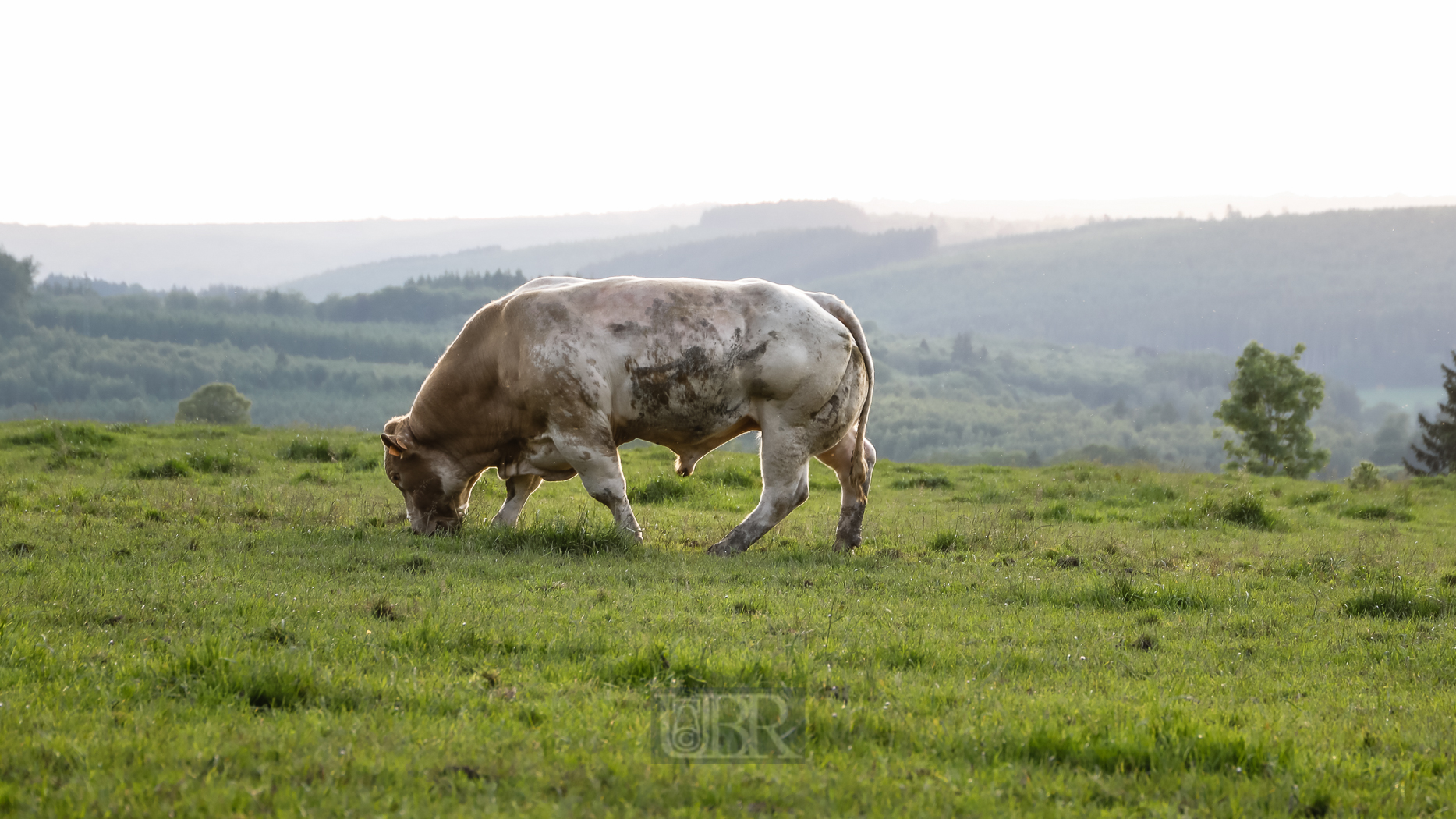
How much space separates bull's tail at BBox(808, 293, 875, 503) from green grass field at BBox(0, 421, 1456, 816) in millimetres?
691

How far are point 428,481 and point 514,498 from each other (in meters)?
0.87

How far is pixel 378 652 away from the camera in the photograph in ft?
16.6

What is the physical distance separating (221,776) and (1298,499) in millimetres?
17832

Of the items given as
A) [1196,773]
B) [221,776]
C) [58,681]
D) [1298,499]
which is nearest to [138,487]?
[58,681]

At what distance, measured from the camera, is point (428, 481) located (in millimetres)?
10125

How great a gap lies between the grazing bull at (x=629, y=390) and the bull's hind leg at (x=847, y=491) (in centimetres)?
2

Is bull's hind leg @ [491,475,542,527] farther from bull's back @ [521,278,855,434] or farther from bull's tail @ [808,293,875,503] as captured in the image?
bull's tail @ [808,293,875,503]

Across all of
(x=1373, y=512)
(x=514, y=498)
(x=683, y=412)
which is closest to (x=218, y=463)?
(x=514, y=498)

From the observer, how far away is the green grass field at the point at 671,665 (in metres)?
3.55

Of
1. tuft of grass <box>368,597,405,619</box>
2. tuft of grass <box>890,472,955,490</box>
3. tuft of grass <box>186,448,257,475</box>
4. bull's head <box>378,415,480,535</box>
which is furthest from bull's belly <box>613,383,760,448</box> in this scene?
tuft of grass <box>890,472,955,490</box>

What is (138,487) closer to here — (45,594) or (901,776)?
(45,594)

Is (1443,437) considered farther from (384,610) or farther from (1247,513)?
(384,610)

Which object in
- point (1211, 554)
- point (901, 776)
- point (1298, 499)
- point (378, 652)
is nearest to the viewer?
point (901, 776)

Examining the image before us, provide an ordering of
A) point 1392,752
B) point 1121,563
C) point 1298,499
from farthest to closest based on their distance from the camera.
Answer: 1. point 1298,499
2. point 1121,563
3. point 1392,752
